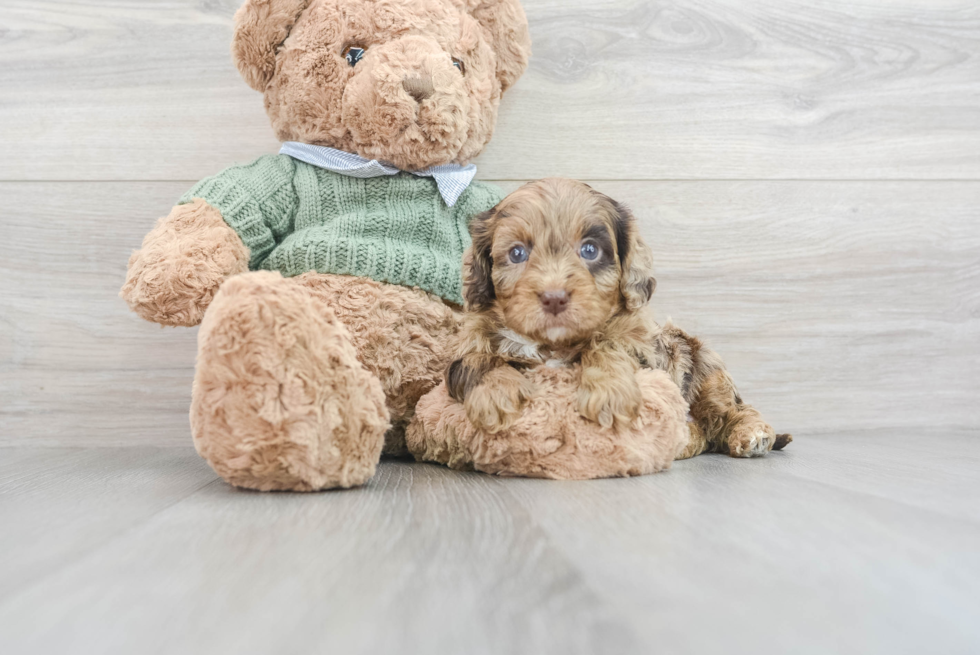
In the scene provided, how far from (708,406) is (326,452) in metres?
0.72

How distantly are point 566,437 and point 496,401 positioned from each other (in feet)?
0.38

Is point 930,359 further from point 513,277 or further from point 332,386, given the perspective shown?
point 332,386

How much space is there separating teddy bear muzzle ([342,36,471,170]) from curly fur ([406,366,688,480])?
42 centimetres

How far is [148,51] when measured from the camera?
158 cm

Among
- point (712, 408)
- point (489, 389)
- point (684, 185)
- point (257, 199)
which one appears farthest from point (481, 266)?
point (684, 185)

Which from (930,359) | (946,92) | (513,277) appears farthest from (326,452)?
(946,92)

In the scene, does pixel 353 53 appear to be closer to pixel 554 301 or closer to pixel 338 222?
pixel 338 222

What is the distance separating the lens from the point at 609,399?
102 cm

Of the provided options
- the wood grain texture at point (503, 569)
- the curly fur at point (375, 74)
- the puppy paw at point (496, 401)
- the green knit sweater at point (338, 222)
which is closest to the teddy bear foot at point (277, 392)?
the wood grain texture at point (503, 569)

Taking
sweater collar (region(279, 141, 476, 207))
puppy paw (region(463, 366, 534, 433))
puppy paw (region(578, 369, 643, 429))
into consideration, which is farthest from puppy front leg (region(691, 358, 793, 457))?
sweater collar (region(279, 141, 476, 207))

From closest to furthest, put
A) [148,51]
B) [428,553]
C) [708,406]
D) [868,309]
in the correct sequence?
[428,553]
[708,406]
[148,51]
[868,309]

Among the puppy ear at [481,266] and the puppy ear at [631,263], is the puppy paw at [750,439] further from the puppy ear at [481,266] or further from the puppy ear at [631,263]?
the puppy ear at [481,266]

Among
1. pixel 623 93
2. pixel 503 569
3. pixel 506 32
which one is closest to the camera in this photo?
pixel 503 569

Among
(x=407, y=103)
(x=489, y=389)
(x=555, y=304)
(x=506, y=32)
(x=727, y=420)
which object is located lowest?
(x=727, y=420)
